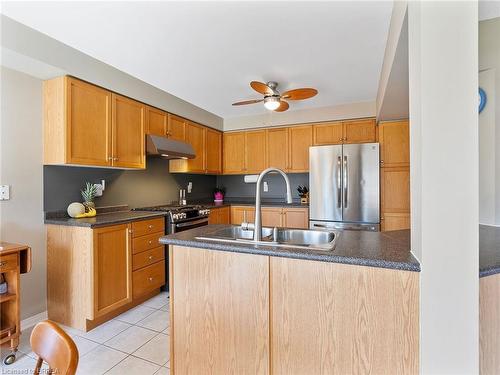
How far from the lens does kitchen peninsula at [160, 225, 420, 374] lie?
43.2 inches

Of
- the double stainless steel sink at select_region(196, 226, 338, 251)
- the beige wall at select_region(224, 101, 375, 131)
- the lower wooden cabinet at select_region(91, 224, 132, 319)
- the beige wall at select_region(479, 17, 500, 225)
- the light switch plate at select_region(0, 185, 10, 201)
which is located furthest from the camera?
the beige wall at select_region(224, 101, 375, 131)

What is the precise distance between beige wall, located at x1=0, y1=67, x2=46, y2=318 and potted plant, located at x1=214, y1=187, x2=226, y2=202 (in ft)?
9.00

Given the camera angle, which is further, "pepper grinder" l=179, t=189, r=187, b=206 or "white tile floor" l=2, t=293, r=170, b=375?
"pepper grinder" l=179, t=189, r=187, b=206

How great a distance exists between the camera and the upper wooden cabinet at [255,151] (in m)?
4.50

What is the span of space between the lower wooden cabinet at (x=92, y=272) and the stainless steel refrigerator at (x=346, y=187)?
2.29m

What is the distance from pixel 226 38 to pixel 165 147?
155 cm

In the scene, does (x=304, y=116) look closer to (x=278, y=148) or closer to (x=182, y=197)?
(x=278, y=148)

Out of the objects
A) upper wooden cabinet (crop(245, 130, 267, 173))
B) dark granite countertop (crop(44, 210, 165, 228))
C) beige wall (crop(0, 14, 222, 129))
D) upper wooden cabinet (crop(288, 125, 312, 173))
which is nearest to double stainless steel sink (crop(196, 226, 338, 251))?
dark granite countertop (crop(44, 210, 165, 228))

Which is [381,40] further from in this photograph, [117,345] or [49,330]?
[117,345]

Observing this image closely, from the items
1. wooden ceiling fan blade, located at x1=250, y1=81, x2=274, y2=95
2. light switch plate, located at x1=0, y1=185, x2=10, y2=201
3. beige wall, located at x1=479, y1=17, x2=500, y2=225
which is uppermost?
wooden ceiling fan blade, located at x1=250, y1=81, x2=274, y2=95

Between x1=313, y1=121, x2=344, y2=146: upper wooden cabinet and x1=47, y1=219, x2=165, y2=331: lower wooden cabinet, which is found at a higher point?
x1=313, y1=121, x2=344, y2=146: upper wooden cabinet

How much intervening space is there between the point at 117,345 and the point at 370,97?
3.98 meters

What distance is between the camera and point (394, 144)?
3.46 meters

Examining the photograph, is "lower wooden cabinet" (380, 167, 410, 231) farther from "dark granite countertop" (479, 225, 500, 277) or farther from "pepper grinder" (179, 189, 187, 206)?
"pepper grinder" (179, 189, 187, 206)
